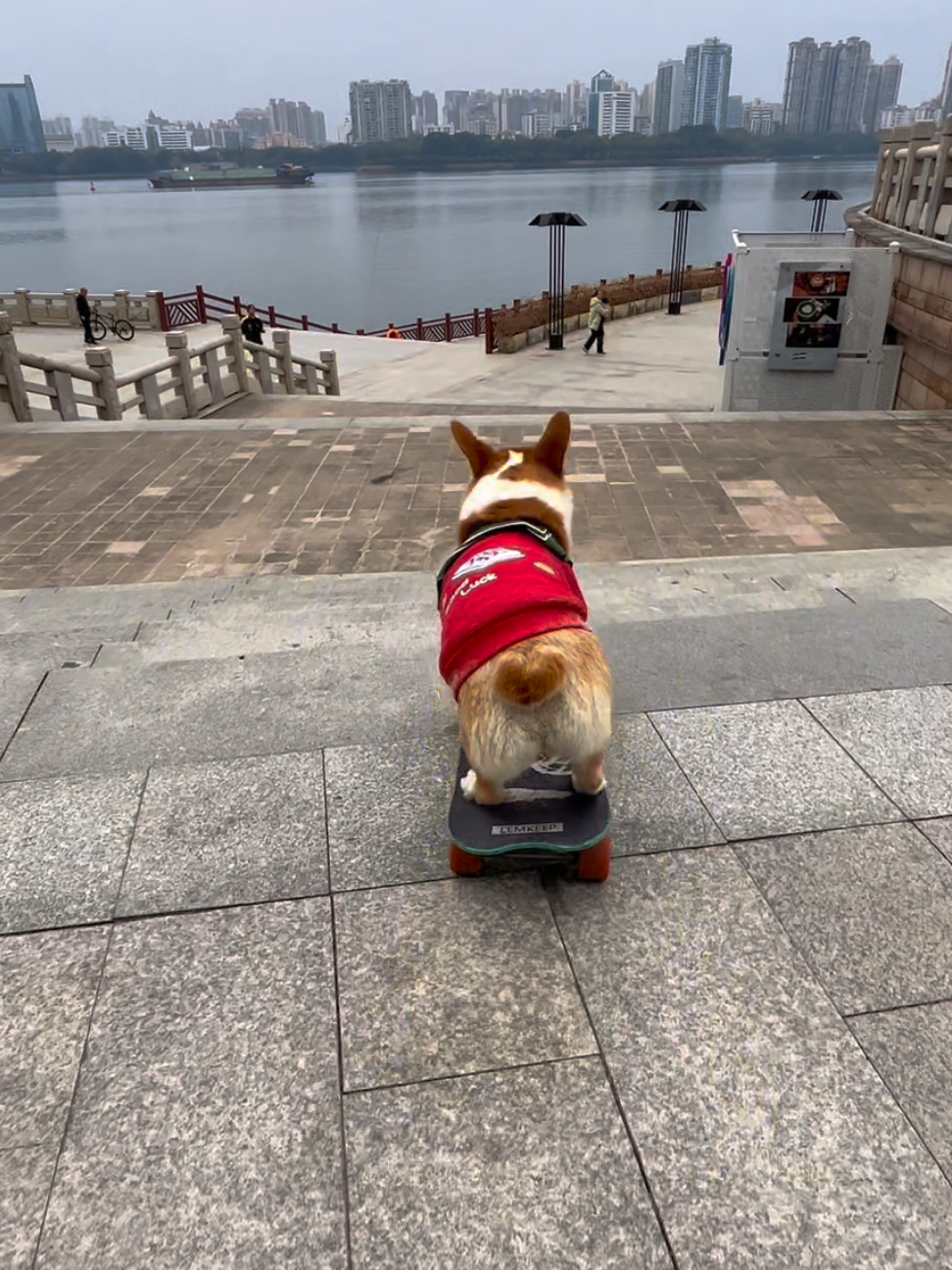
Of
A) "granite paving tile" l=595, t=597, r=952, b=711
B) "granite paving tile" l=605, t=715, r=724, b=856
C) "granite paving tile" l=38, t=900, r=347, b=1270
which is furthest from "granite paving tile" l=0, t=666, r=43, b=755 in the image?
"granite paving tile" l=595, t=597, r=952, b=711

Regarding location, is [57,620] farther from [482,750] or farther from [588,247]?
[588,247]

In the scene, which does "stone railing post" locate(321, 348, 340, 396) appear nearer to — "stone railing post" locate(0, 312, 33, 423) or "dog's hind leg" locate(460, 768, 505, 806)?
"stone railing post" locate(0, 312, 33, 423)

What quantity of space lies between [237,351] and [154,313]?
12.3 m

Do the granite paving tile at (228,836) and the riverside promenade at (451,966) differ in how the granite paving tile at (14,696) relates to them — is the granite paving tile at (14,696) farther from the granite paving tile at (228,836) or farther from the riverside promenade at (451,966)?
the granite paving tile at (228,836)

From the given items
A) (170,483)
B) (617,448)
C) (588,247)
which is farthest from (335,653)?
(588,247)

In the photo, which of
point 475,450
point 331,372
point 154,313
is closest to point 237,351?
point 331,372

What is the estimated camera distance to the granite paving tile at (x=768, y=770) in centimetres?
327

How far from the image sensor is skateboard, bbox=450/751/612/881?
2816 millimetres

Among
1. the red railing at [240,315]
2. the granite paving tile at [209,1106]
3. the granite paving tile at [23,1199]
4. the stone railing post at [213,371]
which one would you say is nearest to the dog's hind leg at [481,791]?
the granite paving tile at [209,1106]

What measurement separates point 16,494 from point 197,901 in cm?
779

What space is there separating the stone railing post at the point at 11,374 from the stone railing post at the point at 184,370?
9.20 feet

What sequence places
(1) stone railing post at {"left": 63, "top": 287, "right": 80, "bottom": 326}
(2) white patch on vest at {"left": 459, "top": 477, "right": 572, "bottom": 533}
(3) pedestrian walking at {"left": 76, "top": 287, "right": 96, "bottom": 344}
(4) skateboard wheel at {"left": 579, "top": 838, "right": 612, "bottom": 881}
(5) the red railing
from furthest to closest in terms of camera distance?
(5) the red railing → (1) stone railing post at {"left": 63, "top": 287, "right": 80, "bottom": 326} → (3) pedestrian walking at {"left": 76, "top": 287, "right": 96, "bottom": 344} → (2) white patch on vest at {"left": 459, "top": 477, "right": 572, "bottom": 533} → (4) skateboard wheel at {"left": 579, "top": 838, "right": 612, "bottom": 881}

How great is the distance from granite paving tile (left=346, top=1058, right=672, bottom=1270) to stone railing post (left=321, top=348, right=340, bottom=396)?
65.8 ft

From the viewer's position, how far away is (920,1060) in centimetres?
233
